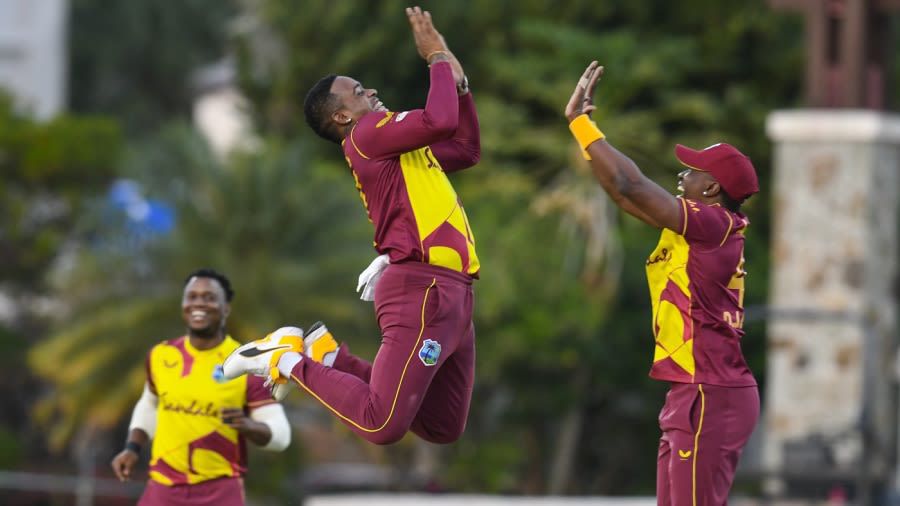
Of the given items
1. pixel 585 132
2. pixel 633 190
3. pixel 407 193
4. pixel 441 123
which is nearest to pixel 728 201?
pixel 633 190

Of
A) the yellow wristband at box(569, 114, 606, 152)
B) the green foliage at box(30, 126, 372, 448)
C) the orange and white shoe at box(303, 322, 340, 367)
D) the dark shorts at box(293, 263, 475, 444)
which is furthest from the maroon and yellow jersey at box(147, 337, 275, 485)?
the green foliage at box(30, 126, 372, 448)

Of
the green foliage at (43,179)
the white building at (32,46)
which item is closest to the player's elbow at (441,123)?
the green foliage at (43,179)

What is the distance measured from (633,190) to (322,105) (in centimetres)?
154

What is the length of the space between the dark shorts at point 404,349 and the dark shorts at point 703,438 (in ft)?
3.29

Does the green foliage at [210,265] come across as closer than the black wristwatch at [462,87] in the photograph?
No

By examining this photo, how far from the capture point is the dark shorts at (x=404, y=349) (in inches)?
331

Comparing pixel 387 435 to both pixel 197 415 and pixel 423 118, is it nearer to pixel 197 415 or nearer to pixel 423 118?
pixel 423 118

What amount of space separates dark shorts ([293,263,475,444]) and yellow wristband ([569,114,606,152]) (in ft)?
3.03

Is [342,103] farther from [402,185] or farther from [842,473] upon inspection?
[842,473]

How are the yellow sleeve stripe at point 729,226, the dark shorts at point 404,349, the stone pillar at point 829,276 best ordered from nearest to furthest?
the yellow sleeve stripe at point 729,226 < the dark shorts at point 404,349 < the stone pillar at point 829,276

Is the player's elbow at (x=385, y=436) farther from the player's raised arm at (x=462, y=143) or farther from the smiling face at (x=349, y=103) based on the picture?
the smiling face at (x=349, y=103)

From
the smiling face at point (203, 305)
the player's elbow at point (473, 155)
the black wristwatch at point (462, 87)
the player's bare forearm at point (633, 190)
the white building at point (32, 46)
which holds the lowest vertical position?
the smiling face at point (203, 305)

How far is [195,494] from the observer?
960cm

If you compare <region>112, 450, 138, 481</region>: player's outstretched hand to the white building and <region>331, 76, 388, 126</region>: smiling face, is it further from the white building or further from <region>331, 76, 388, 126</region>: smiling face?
the white building
